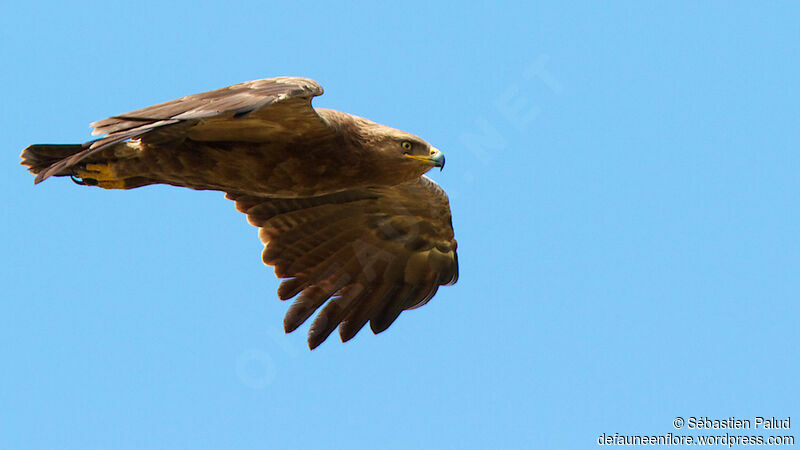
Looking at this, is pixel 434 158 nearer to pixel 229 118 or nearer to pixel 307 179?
pixel 307 179

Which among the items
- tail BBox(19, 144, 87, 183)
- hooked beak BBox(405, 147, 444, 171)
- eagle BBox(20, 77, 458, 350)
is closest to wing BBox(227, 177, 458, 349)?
eagle BBox(20, 77, 458, 350)

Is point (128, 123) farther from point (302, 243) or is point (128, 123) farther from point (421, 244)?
point (421, 244)

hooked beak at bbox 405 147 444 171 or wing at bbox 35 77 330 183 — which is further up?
hooked beak at bbox 405 147 444 171

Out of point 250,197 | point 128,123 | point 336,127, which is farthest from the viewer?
point 250,197

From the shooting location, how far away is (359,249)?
1198 cm

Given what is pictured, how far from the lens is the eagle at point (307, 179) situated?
8.84m

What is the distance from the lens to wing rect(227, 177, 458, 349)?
11.6 meters

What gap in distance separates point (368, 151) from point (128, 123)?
7.63 ft

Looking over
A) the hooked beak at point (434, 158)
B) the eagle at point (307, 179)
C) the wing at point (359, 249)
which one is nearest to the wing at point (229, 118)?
the eagle at point (307, 179)

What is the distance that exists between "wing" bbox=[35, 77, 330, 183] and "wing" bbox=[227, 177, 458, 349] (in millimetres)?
2075

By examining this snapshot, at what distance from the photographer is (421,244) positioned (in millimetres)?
11977

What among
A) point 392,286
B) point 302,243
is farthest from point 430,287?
point 302,243

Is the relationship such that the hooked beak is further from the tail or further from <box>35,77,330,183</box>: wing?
the tail

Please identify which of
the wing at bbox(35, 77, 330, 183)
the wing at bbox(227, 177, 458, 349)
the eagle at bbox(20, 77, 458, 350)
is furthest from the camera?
the wing at bbox(227, 177, 458, 349)
